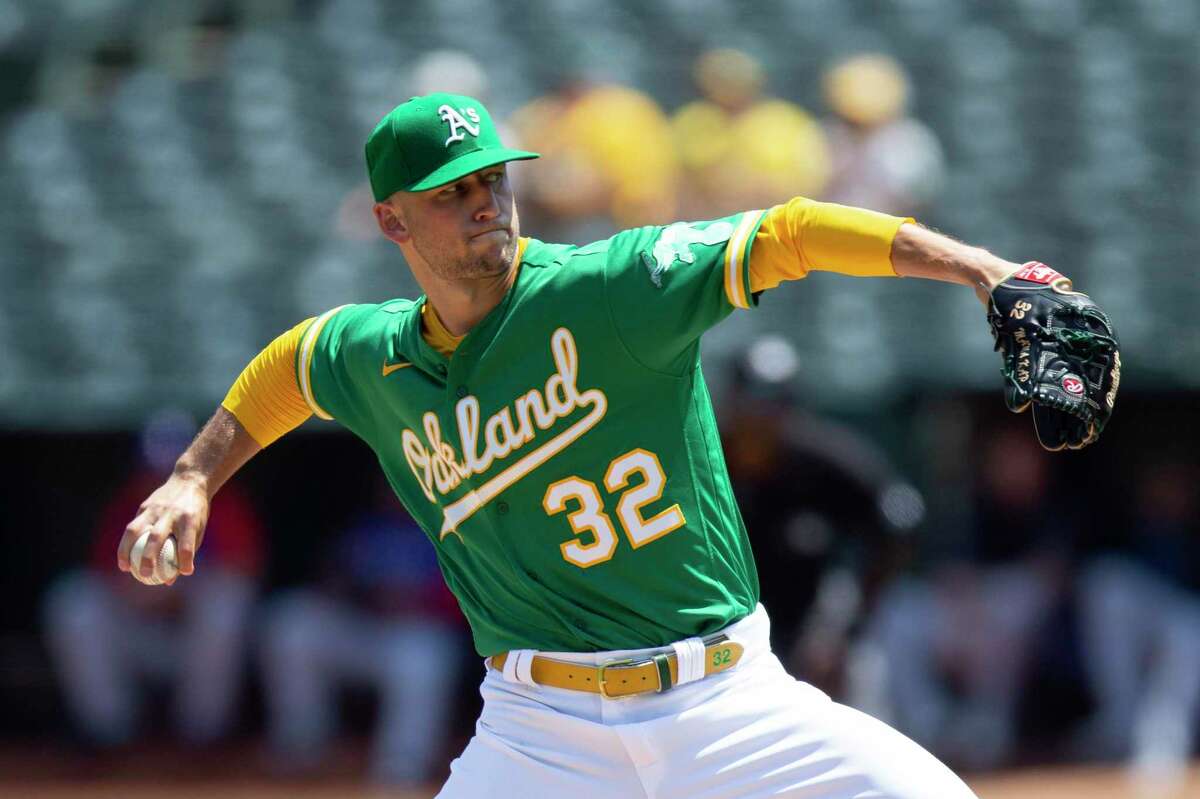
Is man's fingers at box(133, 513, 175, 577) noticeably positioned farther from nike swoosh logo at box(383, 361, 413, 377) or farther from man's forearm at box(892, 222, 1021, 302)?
man's forearm at box(892, 222, 1021, 302)

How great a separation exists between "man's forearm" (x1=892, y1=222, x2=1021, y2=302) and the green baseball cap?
73 centimetres

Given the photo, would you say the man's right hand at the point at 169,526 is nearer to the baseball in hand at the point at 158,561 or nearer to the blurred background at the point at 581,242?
the baseball in hand at the point at 158,561

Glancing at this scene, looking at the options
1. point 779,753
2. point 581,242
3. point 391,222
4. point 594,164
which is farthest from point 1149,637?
point 391,222

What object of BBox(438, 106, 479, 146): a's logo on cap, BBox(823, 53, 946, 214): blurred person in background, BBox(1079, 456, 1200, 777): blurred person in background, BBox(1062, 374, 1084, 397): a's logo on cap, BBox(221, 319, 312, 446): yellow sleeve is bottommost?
BBox(1079, 456, 1200, 777): blurred person in background

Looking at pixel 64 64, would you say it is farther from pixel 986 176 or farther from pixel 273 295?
pixel 986 176

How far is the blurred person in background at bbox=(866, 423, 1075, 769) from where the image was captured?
745 centimetres

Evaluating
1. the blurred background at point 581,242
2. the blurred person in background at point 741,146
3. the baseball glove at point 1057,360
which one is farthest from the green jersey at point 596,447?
the blurred person in background at point 741,146

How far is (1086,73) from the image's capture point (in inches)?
316

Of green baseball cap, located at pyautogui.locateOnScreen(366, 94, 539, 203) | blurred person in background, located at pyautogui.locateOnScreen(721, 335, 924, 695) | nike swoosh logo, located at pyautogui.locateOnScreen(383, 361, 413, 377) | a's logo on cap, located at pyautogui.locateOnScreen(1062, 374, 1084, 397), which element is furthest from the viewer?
blurred person in background, located at pyautogui.locateOnScreen(721, 335, 924, 695)

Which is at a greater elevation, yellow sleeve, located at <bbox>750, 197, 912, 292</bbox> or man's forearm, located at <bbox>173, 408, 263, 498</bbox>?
yellow sleeve, located at <bbox>750, 197, 912, 292</bbox>

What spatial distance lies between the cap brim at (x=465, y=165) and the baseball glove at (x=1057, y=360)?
37.2 inches

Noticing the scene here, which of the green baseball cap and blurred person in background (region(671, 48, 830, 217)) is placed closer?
the green baseball cap

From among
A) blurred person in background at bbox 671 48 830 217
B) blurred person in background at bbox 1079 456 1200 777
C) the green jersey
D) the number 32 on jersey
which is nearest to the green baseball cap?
the green jersey

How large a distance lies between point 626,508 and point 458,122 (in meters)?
0.76
